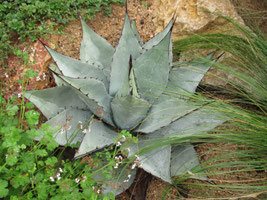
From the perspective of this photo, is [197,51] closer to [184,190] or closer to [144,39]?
[144,39]

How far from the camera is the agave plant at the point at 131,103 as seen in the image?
1.58 metres

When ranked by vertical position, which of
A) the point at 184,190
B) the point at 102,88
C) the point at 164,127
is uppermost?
the point at 102,88

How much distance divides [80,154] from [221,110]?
0.84m

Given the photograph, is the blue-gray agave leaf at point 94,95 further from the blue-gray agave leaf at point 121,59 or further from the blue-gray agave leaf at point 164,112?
the blue-gray agave leaf at point 164,112

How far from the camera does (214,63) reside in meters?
1.80

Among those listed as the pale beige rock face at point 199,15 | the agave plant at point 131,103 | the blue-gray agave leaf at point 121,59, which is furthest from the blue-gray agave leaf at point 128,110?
the pale beige rock face at point 199,15

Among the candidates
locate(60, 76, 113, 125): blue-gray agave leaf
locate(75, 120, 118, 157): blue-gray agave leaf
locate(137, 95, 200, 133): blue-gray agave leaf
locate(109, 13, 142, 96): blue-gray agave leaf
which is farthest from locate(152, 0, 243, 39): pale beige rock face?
locate(75, 120, 118, 157): blue-gray agave leaf

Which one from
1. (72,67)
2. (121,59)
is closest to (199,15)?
(121,59)

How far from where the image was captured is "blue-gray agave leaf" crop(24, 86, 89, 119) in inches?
68.3

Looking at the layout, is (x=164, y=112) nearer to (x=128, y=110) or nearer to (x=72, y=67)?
(x=128, y=110)

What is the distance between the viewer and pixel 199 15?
237 cm

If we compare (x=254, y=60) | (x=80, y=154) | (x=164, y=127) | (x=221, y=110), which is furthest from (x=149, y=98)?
(x=254, y=60)

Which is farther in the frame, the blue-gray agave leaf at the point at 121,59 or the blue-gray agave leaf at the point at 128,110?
the blue-gray agave leaf at the point at 121,59

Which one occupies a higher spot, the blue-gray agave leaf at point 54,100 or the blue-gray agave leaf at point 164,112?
the blue-gray agave leaf at point 54,100
